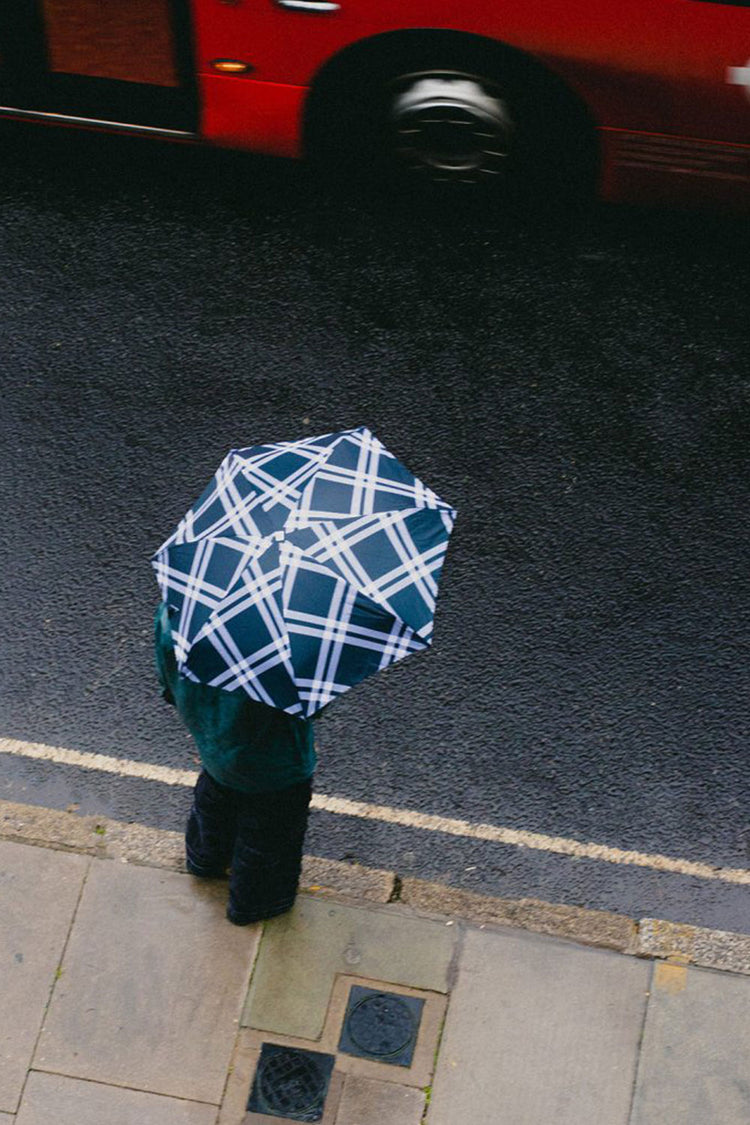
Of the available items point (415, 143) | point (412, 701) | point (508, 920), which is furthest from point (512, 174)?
point (508, 920)

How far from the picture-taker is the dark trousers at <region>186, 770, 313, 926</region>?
14.6 ft

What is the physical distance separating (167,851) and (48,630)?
114cm

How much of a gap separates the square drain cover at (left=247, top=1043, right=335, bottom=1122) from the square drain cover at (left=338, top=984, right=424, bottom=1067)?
119 millimetres

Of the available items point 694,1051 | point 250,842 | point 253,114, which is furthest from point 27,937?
point 253,114

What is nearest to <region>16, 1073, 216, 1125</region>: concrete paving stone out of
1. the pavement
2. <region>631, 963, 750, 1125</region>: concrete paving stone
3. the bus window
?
the pavement

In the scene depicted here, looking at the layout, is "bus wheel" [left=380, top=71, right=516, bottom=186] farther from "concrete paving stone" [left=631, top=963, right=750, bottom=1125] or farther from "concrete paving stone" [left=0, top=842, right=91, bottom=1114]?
"concrete paving stone" [left=631, top=963, right=750, bottom=1125]

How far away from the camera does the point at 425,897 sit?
16.5ft

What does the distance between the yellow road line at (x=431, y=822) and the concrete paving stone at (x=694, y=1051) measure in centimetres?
42

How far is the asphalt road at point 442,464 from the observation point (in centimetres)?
526

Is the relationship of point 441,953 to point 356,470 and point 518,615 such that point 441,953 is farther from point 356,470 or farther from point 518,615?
point 356,470

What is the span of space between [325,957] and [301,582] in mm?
1957

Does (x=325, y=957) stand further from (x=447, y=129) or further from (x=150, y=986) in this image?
(x=447, y=129)

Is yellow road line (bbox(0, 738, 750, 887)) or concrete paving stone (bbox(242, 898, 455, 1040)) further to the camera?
yellow road line (bbox(0, 738, 750, 887))

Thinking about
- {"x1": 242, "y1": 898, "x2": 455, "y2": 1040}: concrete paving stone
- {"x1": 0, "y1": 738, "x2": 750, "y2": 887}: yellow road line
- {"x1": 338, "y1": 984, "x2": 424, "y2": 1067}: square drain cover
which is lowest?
{"x1": 338, "y1": 984, "x2": 424, "y2": 1067}: square drain cover
